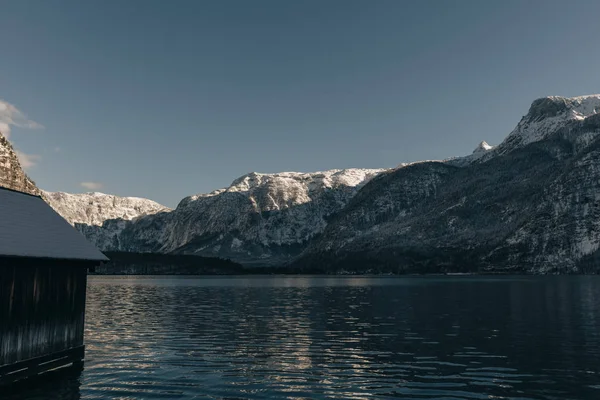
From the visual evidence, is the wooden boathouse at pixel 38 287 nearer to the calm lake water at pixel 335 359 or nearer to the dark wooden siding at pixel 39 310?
the dark wooden siding at pixel 39 310

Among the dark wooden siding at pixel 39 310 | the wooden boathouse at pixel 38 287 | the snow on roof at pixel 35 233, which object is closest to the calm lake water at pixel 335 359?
the wooden boathouse at pixel 38 287

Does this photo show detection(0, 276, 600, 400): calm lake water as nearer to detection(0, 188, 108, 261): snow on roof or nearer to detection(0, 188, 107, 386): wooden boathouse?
detection(0, 188, 107, 386): wooden boathouse

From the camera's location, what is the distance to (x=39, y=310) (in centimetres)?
2750

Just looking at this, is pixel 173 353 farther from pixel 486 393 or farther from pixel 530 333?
pixel 530 333

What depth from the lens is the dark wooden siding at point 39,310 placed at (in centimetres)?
2530

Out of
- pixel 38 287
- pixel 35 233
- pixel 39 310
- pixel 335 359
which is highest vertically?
pixel 35 233

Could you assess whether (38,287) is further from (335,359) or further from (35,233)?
(335,359)

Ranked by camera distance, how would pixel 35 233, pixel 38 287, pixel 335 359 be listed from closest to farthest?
pixel 38 287, pixel 35 233, pixel 335 359

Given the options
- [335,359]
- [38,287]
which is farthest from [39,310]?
[335,359]

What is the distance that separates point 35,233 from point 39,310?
14.9ft

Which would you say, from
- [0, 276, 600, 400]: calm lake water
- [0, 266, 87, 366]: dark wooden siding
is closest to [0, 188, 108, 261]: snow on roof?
[0, 266, 87, 366]: dark wooden siding

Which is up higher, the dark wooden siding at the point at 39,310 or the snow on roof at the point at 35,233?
the snow on roof at the point at 35,233

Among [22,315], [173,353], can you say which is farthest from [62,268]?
[173,353]

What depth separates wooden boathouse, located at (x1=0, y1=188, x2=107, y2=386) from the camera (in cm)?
2539
